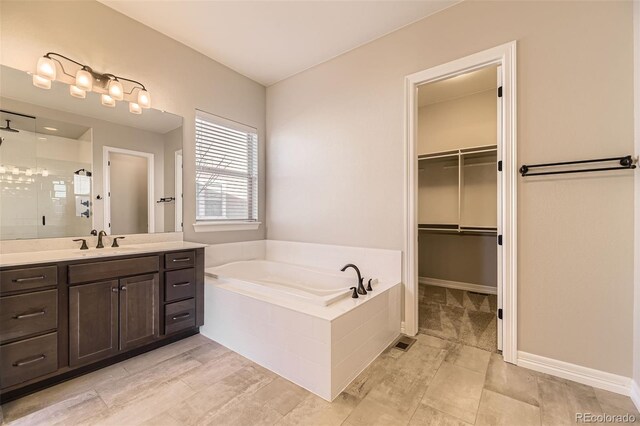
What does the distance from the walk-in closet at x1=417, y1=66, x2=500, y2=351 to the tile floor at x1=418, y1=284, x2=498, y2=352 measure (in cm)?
2

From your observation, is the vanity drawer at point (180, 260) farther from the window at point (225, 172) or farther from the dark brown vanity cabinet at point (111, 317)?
the window at point (225, 172)

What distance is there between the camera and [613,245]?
1.72m

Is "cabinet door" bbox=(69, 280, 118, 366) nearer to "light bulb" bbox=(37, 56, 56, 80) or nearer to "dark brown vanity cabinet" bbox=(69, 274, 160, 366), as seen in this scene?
"dark brown vanity cabinet" bbox=(69, 274, 160, 366)

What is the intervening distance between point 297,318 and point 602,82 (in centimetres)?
255

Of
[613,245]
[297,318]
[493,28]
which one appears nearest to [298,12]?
[493,28]

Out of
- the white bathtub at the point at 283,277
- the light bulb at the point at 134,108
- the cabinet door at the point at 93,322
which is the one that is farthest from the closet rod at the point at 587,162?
the light bulb at the point at 134,108

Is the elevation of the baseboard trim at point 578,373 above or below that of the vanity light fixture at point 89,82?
below

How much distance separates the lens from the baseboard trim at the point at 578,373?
66.4 inches

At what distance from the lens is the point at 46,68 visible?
1931 millimetres

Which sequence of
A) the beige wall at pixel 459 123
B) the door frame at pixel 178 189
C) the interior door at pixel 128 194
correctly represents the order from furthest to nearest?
the beige wall at pixel 459 123 → the door frame at pixel 178 189 → the interior door at pixel 128 194

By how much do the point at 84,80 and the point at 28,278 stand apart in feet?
5.02

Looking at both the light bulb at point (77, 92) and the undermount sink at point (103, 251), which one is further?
the light bulb at point (77, 92)

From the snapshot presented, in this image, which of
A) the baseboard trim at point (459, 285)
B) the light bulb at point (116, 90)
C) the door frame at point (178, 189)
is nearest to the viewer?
the light bulb at point (116, 90)

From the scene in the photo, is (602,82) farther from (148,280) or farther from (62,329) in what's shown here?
(62,329)
